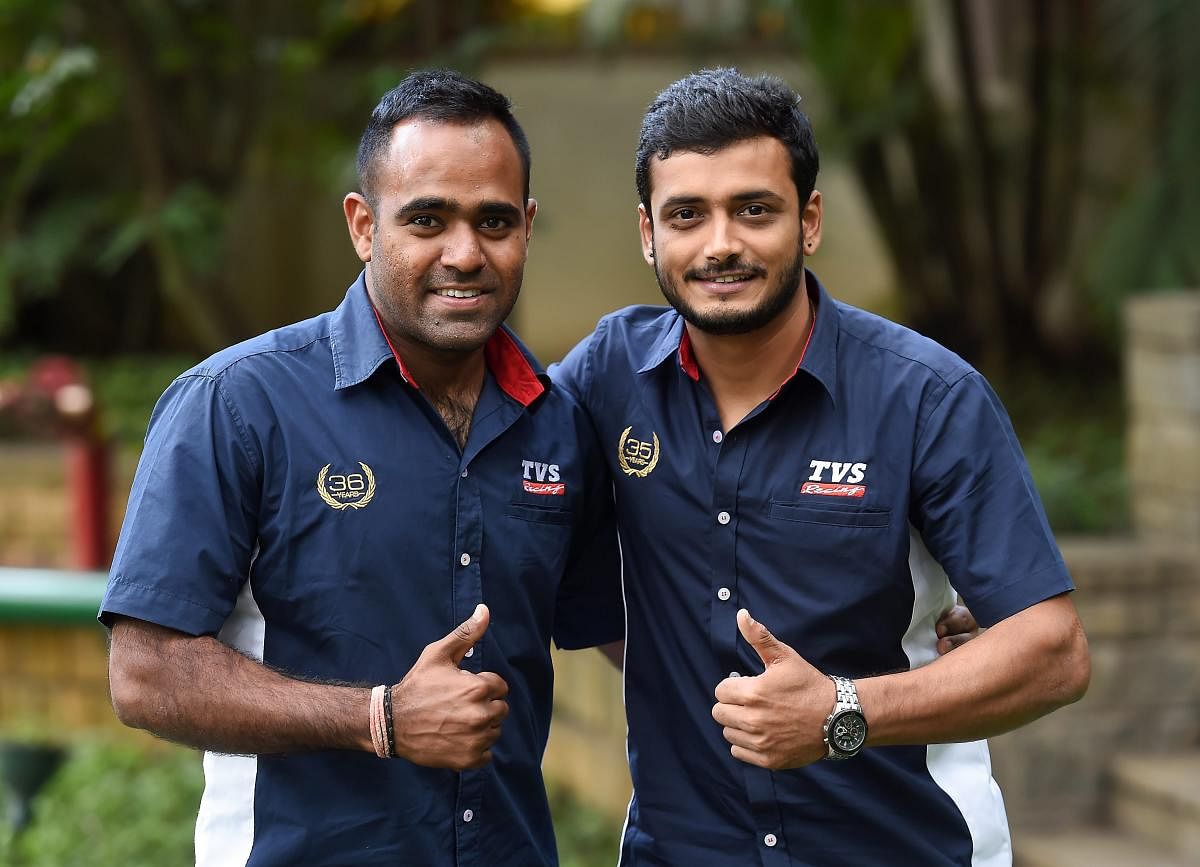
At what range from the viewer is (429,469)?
2943 mm

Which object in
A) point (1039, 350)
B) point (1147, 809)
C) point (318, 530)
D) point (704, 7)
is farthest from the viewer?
point (704, 7)

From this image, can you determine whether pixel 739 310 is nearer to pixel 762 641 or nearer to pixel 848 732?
pixel 762 641

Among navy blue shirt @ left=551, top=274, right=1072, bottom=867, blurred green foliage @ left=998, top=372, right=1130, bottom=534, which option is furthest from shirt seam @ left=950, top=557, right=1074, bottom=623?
blurred green foliage @ left=998, top=372, right=1130, bottom=534

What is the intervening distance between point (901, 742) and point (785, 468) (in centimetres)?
55

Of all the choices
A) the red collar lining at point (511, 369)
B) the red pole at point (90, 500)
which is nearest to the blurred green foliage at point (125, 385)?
the red pole at point (90, 500)

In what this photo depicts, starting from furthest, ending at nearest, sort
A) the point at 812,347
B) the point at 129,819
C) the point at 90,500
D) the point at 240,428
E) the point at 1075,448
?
the point at 90,500, the point at 1075,448, the point at 129,819, the point at 812,347, the point at 240,428

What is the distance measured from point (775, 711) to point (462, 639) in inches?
21.0

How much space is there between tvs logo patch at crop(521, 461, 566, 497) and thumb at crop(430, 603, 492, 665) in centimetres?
38

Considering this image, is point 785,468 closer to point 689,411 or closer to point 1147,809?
point 689,411

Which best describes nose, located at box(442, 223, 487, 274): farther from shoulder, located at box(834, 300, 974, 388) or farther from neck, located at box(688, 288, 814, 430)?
shoulder, located at box(834, 300, 974, 388)

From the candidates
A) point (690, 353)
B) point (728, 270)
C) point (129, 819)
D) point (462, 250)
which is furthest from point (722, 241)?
point (129, 819)

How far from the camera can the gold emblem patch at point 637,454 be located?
124 inches

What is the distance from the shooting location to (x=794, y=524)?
298cm

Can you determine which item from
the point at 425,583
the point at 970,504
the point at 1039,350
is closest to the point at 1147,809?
the point at 970,504
